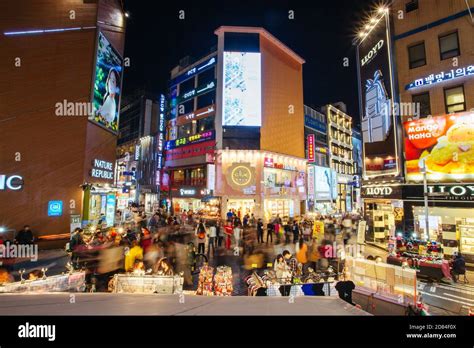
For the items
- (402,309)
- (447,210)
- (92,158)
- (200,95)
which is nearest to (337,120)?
(200,95)

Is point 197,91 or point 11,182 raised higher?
point 197,91

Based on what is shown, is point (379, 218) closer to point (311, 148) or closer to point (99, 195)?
point (311, 148)

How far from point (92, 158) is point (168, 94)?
26.6 metres

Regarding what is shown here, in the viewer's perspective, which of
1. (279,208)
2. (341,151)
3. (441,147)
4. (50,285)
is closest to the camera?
(50,285)

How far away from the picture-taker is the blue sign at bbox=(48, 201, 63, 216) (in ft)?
46.3

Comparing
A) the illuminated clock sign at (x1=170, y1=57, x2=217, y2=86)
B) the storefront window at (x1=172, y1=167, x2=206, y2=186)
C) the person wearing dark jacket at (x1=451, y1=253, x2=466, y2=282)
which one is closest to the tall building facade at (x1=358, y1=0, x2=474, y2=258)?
the person wearing dark jacket at (x1=451, y1=253, x2=466, y2=282)

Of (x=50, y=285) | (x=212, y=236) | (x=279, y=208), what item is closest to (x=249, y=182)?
(x=279, y=208)

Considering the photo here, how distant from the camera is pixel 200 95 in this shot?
1337 inches

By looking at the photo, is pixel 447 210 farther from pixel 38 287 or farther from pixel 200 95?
pixel 200 95

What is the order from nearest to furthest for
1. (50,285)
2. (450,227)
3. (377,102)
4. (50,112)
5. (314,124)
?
(50,285) < (450,227) < (50,112) < (377,102) < (314,124)

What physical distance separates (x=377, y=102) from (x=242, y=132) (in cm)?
1492

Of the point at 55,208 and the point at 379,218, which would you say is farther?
the point at 379,218

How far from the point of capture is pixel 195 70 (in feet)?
115

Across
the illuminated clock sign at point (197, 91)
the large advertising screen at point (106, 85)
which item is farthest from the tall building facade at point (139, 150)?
the large advertising screen at point (106, 85)
